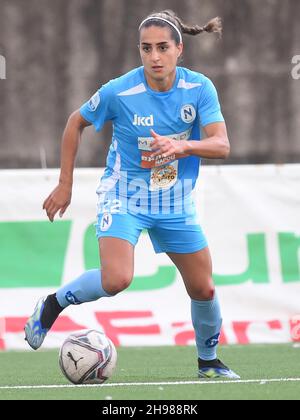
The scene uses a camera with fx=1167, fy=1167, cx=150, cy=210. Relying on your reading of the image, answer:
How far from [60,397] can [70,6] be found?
652 cm

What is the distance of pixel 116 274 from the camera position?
6.53 meters

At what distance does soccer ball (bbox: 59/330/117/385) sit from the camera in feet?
21.5

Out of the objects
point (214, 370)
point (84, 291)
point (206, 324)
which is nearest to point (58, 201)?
point (84, 291)

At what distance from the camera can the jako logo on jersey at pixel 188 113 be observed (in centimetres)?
674

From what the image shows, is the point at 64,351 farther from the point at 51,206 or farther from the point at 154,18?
the point at 154,18

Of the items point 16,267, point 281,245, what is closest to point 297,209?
point 281,245

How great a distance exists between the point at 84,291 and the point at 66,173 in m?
0.70

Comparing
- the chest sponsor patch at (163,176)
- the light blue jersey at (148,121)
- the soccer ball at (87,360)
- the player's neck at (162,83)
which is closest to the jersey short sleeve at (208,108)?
the light blue jersey at (148,121)

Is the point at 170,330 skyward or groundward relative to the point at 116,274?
groundward

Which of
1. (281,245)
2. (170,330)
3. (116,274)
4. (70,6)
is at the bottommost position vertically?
(170,330)

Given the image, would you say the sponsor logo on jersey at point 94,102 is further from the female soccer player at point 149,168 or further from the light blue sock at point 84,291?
the light blue sock at point 84,291

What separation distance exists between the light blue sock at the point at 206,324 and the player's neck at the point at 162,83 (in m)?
1.28

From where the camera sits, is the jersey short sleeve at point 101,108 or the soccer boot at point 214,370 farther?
the soccer boot at point 214,370

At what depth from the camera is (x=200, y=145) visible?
6.36 meters
